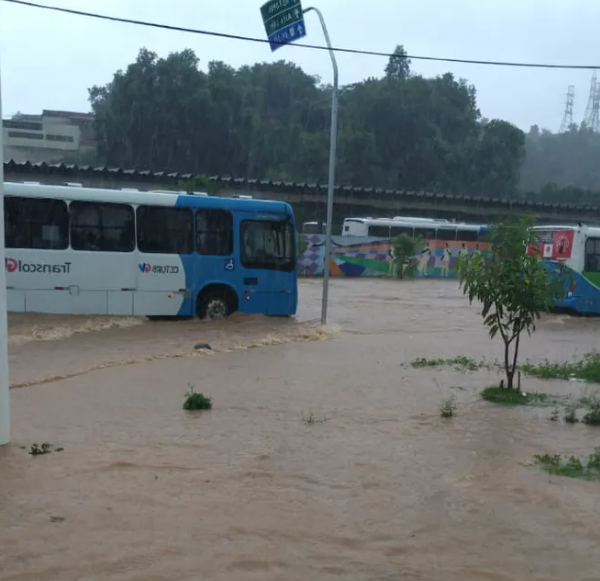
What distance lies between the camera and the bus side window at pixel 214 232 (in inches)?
614

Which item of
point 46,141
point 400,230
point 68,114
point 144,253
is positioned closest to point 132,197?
point 144,253

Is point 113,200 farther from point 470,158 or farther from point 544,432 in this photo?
point 470,158

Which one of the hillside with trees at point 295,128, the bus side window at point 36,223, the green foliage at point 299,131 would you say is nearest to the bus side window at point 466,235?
the green foliage at point 299,131

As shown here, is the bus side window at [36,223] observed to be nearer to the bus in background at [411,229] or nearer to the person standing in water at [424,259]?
the bus in background at [411,229]

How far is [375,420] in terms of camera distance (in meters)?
8.02

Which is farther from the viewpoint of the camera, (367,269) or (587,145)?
(587,145)

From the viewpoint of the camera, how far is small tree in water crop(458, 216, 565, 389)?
8.73m

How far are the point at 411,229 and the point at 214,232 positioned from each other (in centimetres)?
2649

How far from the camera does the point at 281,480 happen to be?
19.1 ft

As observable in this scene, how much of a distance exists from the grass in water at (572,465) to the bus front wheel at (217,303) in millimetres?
9831

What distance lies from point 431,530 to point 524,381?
6.17 m

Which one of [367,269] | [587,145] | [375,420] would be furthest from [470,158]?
[375,420]

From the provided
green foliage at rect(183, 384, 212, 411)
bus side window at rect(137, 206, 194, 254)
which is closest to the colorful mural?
bus side window at rect(137, 206, 194, 254)

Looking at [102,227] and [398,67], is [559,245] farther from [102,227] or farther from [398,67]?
[398,67]
